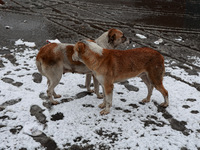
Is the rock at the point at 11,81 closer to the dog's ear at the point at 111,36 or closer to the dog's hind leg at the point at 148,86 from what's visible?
the dog's ear at the point at 111,36

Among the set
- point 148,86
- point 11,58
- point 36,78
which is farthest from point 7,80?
point 148,86

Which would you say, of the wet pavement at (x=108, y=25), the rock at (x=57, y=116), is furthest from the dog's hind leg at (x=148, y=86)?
the rock at (x=57, y=116)

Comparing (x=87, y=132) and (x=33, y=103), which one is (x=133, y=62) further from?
(x=33, y=103)

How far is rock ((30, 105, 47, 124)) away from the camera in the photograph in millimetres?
4008

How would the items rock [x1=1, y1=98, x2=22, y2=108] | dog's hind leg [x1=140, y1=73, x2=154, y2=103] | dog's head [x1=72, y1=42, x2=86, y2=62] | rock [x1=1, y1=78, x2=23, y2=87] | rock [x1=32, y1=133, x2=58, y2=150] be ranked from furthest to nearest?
1. rock [x1=1, y1=78, x2=23, y2=87]
2. dog's hind leg [x1=140, y1=73, x2=154, y2=103]
3. rock [x1=1, y1=98, x2=22, y2=108]
4. dog's head [x1=72, y1=42, x2=86, y2=62]
5. rock [x1=32, y1=133, x2=58, y2=150]

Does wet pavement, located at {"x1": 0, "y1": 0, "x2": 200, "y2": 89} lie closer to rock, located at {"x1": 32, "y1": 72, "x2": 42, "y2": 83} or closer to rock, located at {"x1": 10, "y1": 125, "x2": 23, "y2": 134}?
rock, located at {"x1": 32, "y1": 72, "x2": 42, "y2": 83}

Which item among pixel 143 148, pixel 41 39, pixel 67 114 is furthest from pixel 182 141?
pixel 41 39

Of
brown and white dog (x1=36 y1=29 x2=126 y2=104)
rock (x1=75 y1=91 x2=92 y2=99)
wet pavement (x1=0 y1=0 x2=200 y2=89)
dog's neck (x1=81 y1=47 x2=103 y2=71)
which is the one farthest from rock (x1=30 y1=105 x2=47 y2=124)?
wet pavement (x1=0 y1=0 x2=200 y2=89)

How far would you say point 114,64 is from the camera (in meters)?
4.14

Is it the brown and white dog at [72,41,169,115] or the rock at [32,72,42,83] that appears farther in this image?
the rock at [32,72,42,83]

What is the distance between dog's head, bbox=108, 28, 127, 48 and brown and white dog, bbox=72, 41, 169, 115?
32.8 inches

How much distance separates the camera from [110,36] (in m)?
5.03

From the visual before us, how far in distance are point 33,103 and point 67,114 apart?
0.86 metres

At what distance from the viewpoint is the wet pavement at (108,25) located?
7289mm
